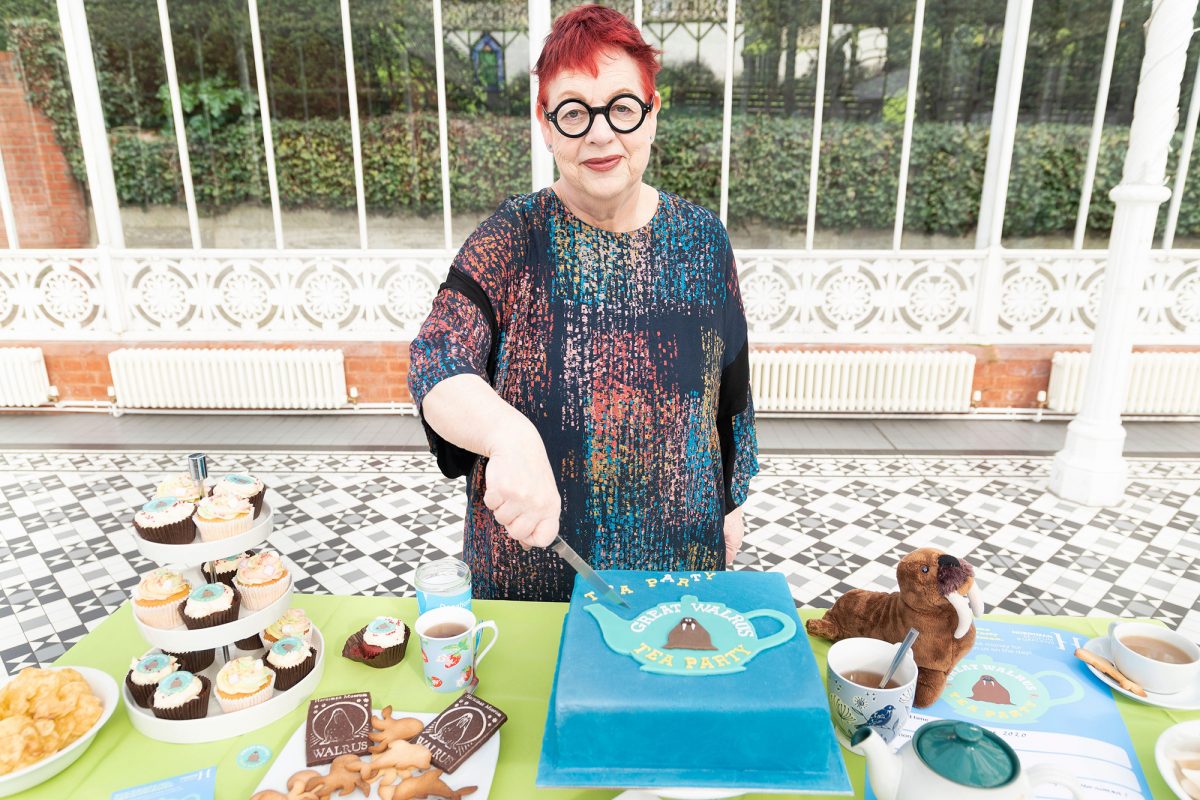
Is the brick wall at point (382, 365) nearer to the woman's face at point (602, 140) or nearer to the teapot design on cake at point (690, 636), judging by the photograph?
the woman's face at point (602, 140)

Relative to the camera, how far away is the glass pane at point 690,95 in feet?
17.1

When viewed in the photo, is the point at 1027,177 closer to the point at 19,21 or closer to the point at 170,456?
the point at 170,456

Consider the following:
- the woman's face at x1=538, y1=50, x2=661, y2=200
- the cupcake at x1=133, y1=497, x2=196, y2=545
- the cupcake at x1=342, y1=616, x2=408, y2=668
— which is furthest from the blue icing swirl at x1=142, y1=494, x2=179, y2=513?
the woman's face at x1=538, y1=50, x2=661, y2=200

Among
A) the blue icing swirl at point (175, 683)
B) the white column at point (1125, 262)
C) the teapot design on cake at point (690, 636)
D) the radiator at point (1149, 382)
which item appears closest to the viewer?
the teapot design on cake at point (690, 636)

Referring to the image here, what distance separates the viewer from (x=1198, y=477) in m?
4.33

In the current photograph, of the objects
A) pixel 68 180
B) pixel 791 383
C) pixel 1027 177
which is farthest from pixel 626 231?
pixel 68 180

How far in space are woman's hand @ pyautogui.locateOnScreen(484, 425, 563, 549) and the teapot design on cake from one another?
0.15 meters

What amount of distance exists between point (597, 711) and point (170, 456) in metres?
4.69

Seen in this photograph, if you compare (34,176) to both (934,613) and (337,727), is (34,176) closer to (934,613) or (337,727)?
(337,727)

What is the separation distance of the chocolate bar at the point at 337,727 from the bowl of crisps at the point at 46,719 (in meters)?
0.31

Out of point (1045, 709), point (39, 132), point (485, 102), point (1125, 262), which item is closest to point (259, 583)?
point (1045, 709)

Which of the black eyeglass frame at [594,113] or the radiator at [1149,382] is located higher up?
the black eyeglass frame at [594,113]

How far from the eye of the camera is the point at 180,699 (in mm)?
1049

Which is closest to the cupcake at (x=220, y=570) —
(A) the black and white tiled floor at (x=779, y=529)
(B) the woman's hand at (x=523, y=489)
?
(B) the woman's hand at (x=523, y=489)
